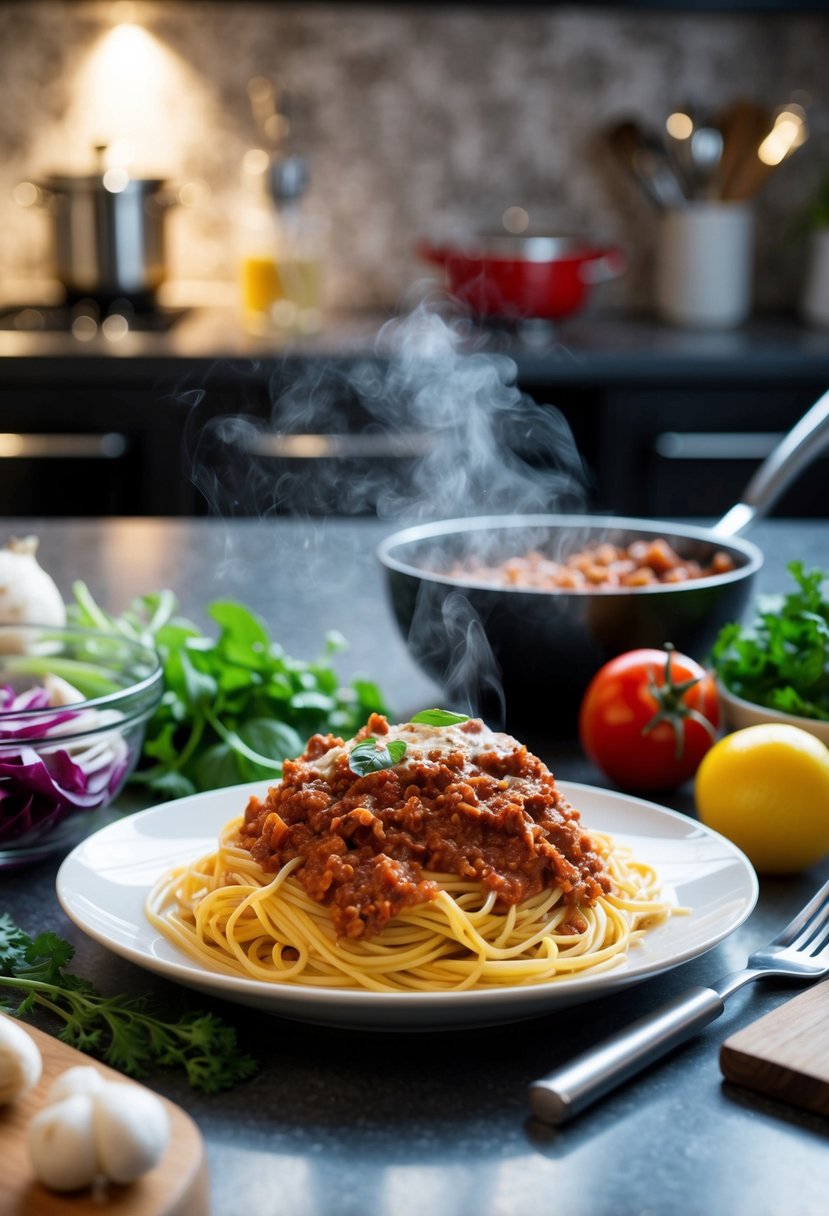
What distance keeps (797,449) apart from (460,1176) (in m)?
1.34

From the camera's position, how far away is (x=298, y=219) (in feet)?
14.0

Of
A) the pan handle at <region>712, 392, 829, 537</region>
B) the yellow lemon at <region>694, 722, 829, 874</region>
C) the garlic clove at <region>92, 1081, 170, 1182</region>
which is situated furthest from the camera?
the pan handle at <region>712, 392, 829, 537</region>

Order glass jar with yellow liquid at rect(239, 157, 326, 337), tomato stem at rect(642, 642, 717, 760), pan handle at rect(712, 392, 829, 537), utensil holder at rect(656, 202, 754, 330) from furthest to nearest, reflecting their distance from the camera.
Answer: utensil holder at rect(656, 202, 754, 330) → glass jar with yellow liquid at rect(239, 157, 326, 337) → pan handle at rect(712, 392, 829, 537) → tomato stem at rect(642, 642, 717, 760)

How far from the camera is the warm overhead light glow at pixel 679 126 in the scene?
14.5 feet

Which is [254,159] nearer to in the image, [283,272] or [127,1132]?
[283,272]

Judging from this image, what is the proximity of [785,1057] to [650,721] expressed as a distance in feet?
1.94

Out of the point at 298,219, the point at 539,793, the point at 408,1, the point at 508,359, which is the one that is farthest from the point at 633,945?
the point at 408,1

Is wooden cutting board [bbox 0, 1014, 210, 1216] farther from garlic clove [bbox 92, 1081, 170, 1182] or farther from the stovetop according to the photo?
the stovetop

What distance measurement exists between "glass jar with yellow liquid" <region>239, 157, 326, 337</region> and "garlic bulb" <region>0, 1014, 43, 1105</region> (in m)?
3.17

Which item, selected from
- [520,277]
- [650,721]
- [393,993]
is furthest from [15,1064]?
[520,277]

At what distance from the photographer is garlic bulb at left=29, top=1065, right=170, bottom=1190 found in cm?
82

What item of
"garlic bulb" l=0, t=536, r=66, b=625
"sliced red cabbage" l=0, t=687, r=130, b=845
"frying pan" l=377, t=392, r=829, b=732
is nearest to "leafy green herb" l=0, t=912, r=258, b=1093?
"sliced red cabbage" l=0, t=687, r=130, b=845

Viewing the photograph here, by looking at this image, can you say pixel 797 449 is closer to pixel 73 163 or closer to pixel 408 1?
pixel 408 1

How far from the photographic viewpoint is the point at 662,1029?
3.35 ft
